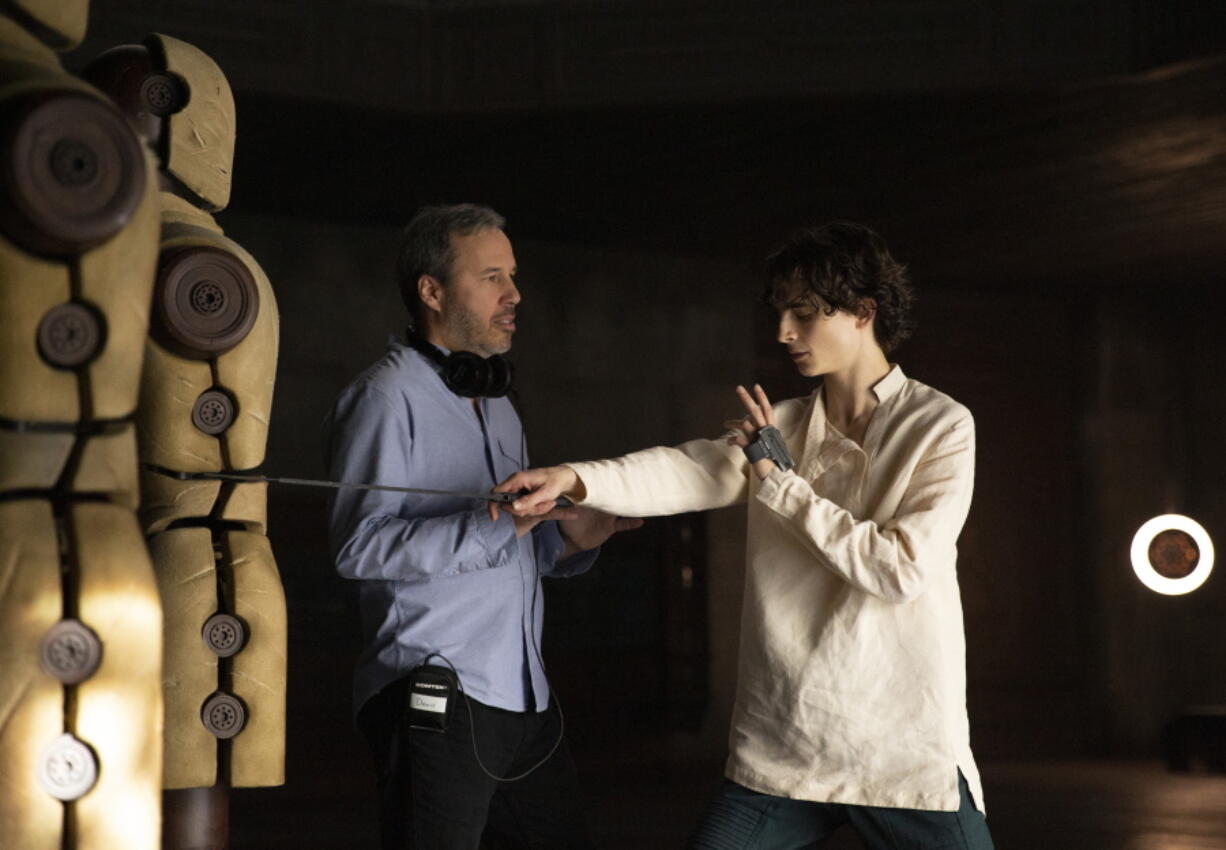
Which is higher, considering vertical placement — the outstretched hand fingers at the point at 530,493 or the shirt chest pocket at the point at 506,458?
the shirt chest pocket at the point at 506,458

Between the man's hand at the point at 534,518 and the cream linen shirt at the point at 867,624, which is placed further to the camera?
the man's hand at the point at 534,518

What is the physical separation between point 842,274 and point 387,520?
0.80 meters

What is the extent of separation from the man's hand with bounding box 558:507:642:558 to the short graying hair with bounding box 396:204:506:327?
0.47m

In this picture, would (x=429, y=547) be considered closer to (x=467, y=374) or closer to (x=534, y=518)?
(x=534, y=518)

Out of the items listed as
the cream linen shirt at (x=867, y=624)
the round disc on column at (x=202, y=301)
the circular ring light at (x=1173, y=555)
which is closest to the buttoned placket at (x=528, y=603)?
the cream linen shirt at (x=867, y=624)

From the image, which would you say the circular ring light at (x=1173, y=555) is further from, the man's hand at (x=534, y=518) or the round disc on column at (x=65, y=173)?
the round disc on column at (x=65, y=173)

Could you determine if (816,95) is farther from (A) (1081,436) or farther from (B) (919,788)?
(A) (1081,436)

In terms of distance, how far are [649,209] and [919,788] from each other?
4852 mm

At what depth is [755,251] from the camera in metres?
7.52

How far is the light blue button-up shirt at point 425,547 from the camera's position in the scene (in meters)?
2.22

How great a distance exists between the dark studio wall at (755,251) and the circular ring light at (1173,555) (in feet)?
5.16

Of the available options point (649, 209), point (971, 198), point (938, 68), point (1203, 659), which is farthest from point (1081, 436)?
point (938, 68)

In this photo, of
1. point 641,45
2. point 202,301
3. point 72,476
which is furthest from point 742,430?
point 641,45

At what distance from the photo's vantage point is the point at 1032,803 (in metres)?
6.31
